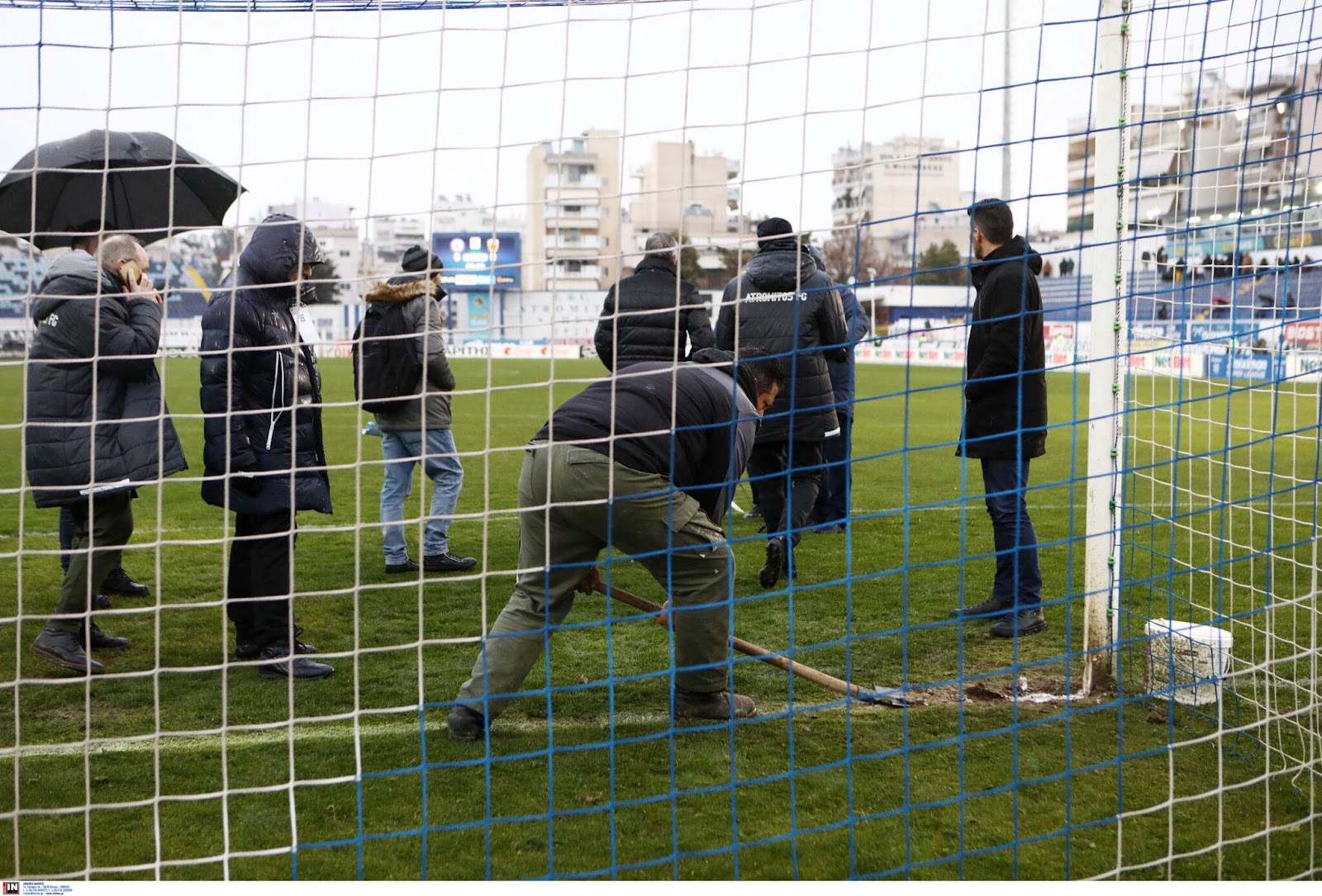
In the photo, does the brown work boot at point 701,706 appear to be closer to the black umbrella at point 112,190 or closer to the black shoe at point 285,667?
the black shoe at point 285,667

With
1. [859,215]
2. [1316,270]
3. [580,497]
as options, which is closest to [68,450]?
[580,497]

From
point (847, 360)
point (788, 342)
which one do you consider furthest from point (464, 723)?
point (847, 360)

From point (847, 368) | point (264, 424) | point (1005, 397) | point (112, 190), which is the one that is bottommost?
point (264, 424)

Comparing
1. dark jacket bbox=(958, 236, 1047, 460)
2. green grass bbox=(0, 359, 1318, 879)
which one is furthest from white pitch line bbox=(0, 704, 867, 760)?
dark jacket bbox=(958, 236, 1047, 460)

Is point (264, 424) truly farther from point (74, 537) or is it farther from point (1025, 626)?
point (1025, 626)

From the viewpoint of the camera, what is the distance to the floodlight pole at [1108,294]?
13.1 feet

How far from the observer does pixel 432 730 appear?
4.05m

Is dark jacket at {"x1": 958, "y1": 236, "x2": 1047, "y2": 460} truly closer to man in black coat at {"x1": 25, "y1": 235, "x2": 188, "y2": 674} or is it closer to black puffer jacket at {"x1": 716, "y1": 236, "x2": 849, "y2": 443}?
black puffer jacket at {"x1": 716, "y1": 236, "x2": 849, "y2": 443}

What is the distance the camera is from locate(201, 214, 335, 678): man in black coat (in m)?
4.41

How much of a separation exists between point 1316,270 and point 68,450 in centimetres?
581

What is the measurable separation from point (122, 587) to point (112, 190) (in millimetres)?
1982

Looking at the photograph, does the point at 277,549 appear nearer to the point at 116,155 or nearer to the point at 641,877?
the point at 116,155

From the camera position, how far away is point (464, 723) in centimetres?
393

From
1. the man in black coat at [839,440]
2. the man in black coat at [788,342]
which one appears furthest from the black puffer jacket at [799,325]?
the man in black coat at [839,440]
